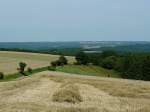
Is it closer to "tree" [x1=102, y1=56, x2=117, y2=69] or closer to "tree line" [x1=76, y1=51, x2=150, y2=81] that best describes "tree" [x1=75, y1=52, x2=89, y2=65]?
"tree line" [x1=76, y1=51, x2=150, y2=81]

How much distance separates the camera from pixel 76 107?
11.7 meters

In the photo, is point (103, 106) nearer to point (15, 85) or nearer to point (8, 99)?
point (8, 99)

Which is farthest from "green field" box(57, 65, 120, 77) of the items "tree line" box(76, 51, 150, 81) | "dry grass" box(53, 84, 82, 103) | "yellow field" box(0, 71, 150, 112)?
"dry grass" box(53, 84, 82, 103)

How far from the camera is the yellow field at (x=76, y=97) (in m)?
11.7

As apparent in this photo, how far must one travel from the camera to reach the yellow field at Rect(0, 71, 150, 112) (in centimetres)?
1168

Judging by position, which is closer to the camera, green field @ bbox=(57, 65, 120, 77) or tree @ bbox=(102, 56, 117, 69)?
green field @ bbox=(57, 65, 120, 77)

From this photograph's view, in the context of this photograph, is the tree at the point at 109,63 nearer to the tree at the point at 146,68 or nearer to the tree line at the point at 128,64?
the tree line at the point at 128,64

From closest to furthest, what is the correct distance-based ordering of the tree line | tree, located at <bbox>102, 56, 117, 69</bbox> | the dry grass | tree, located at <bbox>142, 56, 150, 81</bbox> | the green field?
the dry grass → the green field → the tree line → tree, located at <bbox>142, 56, 150, 81</bbox> → tree, located at <bbox>102, 56, 117, 69</bbox>

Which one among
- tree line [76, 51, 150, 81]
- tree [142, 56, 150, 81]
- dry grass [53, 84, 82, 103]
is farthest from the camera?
tree [142, 56, 150, 81]

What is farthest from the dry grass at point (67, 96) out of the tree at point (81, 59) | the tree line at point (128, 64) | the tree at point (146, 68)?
the tree at point (146, 68)

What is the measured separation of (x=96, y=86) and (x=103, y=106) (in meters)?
4.13

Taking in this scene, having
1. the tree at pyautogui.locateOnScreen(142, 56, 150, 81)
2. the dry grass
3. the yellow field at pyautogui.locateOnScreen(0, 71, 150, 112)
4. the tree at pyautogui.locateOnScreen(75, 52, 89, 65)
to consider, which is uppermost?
the dry grass

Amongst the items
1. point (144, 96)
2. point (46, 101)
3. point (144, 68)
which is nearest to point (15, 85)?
point (46, 101)

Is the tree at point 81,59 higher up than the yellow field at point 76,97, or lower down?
lower down
